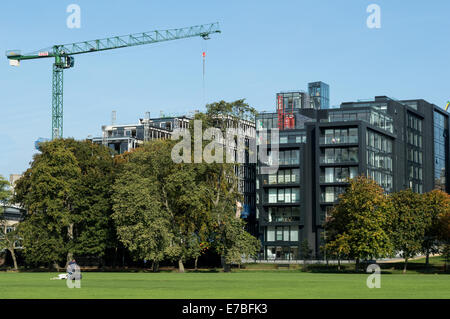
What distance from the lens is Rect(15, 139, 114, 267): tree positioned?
348 ft

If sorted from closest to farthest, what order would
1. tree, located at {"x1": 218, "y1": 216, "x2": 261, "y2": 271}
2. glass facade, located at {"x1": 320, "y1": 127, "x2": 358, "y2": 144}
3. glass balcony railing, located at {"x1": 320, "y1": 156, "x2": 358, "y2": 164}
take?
tree, located at {"x1": 218, "y1": 216, "x2": 261, "y2": 271}
glass balcony railing, located at {"x1": 320, "y1": 156, "x2": 358, "y2": 164}
glass facade, located at {"x1": 320, "y1": 127, "x2": 358, "y2": 144}

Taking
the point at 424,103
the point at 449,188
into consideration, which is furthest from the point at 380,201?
the point at 449,188

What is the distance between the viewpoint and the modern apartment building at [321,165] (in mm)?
149625

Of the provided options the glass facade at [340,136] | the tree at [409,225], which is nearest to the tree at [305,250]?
the glass facade at [340,136]

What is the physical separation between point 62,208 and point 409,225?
52067 millimetres

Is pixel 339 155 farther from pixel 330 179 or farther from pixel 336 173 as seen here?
pixel 330 179

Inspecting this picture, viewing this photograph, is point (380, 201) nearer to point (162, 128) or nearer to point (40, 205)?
point (40, 205)

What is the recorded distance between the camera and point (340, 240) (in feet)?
337

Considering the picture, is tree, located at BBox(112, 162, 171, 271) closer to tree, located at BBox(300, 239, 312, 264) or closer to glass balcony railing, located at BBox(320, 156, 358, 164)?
tree, located at BBox(300, 239, 312, 264)

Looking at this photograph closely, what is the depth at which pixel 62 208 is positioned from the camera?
108125mm

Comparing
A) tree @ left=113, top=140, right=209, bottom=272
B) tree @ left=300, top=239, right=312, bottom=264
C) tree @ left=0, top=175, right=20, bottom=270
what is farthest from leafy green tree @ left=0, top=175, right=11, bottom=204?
tree @ left=300, top=239, right=312, bottom=264

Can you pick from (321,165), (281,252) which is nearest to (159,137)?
(281,252)

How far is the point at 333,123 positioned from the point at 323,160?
26.1ft

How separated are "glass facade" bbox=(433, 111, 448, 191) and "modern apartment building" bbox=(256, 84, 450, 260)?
→ 18174mm
